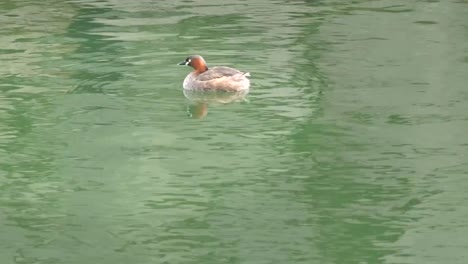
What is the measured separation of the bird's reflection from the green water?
0.06 m

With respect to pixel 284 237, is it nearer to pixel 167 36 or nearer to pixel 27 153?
pixel 27 153

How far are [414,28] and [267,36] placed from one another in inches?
58.2

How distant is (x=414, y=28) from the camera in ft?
41.0

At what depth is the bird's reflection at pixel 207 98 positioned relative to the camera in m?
9.63

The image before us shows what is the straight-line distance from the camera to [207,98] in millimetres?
10016

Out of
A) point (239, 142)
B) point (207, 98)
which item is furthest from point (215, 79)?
point (239, 142)

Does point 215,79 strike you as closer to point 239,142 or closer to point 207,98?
point 207,98

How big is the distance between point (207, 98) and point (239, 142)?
1538mm

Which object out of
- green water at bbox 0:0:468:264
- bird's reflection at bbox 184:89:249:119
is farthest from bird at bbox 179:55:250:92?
green water at bbox 0:0:468:264

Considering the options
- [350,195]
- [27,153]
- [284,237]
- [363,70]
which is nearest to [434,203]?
[350,195]

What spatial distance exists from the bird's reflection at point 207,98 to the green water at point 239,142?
0.06 meters

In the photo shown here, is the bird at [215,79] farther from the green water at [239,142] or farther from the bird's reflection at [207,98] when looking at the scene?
the green water at [239,142]

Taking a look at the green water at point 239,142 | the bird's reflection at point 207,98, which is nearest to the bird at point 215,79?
the bird's reflection at point 207,98

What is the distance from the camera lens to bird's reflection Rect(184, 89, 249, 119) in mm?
9626
